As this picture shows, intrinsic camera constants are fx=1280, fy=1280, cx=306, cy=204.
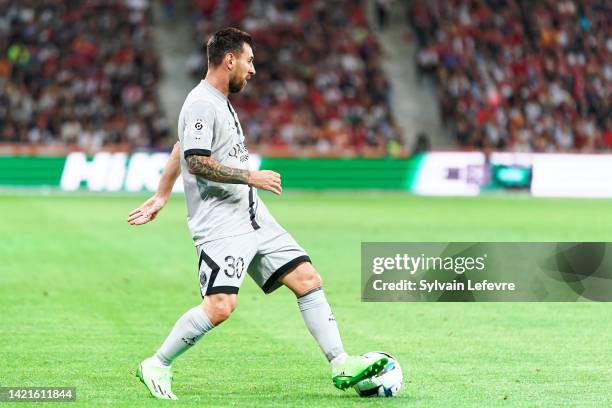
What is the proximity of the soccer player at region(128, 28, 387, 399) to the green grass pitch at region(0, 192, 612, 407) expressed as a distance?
0.32m

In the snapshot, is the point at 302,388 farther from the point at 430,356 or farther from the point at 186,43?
the point at 186,43

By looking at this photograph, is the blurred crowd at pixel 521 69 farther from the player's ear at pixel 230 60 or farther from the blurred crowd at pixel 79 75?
the player's ear at pixel 230 60

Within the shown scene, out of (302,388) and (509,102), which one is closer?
(302,388)

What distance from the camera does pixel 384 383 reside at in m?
8.04

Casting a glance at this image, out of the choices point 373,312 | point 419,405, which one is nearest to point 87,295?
point 373,312

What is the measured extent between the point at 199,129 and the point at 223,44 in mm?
586

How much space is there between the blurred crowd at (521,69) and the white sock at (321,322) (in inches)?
1164

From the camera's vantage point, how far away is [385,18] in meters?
42.2

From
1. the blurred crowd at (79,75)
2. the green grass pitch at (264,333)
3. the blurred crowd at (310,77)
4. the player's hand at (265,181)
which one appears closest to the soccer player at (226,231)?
the player's hand at (265,181)

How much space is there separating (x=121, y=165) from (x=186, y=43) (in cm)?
771

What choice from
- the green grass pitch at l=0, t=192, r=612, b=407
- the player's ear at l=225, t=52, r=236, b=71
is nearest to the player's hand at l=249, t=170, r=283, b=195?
the player's ear at l=225, t=52, r=236, b=71

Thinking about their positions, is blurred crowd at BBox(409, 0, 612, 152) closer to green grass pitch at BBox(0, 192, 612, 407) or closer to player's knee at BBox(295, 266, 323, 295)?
green grass pitch at BBox(0, 192, 612, 407)

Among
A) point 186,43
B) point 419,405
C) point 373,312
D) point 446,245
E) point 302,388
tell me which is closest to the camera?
point 419,405

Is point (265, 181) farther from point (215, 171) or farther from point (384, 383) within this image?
point (384, 383)
